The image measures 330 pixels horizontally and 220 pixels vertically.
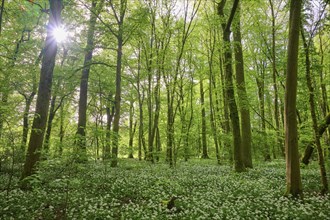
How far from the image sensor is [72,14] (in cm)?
1658

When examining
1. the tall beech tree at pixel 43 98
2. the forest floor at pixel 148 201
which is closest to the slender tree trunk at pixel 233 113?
the forest floor at pixel 148 201

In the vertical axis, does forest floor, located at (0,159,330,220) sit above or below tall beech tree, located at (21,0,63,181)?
below

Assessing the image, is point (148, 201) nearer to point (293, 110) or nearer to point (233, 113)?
point (293, 110)

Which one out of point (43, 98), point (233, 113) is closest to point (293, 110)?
point (233, 113)

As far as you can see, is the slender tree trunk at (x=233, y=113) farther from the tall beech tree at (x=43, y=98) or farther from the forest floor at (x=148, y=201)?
the tall beech tree at (x=43, y=98)

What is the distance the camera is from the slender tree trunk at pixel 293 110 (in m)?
6.71

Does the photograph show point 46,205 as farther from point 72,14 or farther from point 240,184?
point 72,14

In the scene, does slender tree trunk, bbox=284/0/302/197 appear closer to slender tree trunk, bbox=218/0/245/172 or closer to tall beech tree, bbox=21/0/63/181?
slender tree trunk, bbox=218/0/245/172

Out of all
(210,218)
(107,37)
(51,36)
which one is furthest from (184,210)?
(107,37)

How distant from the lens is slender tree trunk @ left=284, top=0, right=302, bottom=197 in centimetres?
671

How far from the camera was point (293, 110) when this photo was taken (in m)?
6.75

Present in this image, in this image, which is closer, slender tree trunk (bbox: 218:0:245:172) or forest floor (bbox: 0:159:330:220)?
forest floor (bbox: 0:159:330:220)

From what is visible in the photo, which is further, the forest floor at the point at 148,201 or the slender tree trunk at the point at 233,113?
the slender tree trunk at the point at 233,113

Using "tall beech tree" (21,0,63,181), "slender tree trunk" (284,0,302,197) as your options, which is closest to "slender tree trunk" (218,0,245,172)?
"slender tree trunk" (284,0,302,197)
